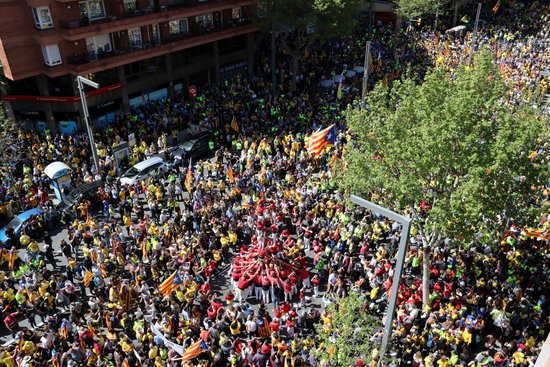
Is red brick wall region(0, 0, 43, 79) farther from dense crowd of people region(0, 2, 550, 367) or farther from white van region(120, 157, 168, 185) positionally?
white van region(120, 157, 168, 185)

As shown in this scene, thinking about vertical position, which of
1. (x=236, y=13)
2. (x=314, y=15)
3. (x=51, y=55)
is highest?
(x=314, y=15)

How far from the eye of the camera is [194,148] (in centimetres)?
3447

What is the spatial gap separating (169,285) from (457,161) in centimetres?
1237

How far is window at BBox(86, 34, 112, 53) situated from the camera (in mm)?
36688

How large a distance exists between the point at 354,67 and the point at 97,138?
25.8 m

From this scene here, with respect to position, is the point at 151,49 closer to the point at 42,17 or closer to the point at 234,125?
the point at 42,17

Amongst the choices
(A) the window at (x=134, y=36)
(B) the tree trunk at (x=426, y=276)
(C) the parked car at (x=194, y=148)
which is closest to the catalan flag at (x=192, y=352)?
(B) the tree trunk at (x=426, y=276)

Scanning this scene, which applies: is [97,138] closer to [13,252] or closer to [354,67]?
[13,252]

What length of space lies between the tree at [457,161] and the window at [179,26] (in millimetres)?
28972

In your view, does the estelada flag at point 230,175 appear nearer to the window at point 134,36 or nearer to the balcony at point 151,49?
the balcony at point 151,49

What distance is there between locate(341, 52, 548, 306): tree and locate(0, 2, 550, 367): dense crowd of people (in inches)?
86.4

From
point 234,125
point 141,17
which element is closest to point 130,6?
point 141,17

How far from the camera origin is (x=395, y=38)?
54688 mm

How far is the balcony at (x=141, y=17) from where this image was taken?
1355 inches
